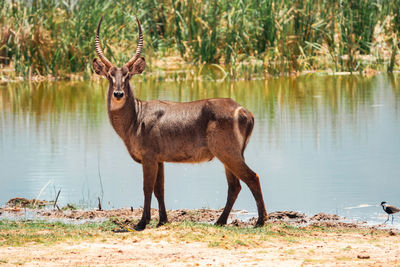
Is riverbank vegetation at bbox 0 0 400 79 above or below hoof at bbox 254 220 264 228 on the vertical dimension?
above

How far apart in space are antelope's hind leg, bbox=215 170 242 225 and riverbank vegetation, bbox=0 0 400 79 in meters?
14.5

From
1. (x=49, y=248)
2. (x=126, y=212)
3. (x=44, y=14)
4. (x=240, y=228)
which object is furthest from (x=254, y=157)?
(x=44, y=14)

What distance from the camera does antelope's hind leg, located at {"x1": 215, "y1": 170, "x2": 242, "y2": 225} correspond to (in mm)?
9336

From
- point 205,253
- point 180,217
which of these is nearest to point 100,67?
point 180,217

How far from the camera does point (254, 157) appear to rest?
1308cm

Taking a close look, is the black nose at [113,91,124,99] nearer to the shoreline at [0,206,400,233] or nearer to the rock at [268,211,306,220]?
the shoreline at [0,206,400,233]

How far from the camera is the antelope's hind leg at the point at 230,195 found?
9336 mm

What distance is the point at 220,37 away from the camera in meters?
25.5

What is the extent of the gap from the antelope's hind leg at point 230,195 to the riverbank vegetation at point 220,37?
1451 cm

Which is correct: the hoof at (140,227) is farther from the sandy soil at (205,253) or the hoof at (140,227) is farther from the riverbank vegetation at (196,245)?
the sandy soil at (205,253)

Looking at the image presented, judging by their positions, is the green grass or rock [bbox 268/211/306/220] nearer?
the green grass

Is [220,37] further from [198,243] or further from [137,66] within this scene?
[198,243]

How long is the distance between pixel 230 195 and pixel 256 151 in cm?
410

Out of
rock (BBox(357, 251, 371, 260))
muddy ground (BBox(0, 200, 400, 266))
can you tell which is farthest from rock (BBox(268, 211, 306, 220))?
rock (BBox(357, 251, 371, 260))
